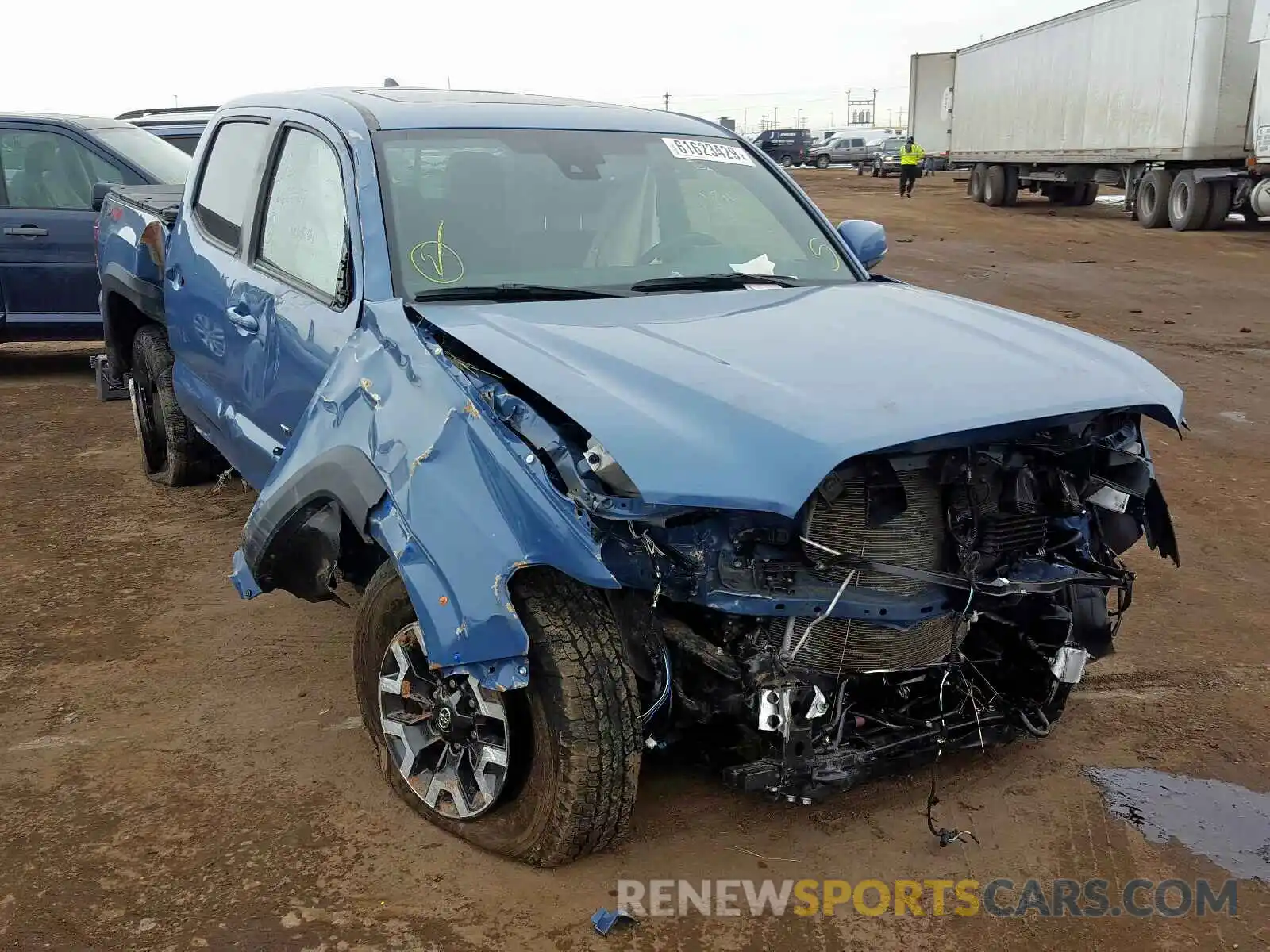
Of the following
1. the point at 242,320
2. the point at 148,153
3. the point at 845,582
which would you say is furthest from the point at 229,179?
the point at 148,153

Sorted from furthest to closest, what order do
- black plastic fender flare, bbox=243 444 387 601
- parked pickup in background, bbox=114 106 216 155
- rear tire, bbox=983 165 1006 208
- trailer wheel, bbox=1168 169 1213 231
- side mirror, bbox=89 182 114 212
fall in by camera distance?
rear tire, bbox=983 165 1006 208 → trailer wheel, bbox=1168 169 1213 231 → parked pickup in background, bbox=114 106 216 155 → side mirror, bbox=89 182 114 212 → black plastic fender flare, bbox=243 444 387 601

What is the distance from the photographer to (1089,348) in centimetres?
343

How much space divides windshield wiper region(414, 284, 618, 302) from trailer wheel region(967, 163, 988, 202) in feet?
89.6

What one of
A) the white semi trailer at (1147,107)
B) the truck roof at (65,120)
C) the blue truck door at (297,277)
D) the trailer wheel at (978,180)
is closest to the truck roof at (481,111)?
the blue truck door at (297,277)

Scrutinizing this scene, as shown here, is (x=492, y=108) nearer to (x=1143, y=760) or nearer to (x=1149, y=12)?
(x=1143, y=760)

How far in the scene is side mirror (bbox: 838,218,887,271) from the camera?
4551 mm

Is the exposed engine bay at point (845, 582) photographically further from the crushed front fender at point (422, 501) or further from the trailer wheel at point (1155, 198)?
the trailer wheel at point (1155, 198)

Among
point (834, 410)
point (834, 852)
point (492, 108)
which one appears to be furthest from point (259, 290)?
point (834, 852)

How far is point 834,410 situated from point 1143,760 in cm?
170

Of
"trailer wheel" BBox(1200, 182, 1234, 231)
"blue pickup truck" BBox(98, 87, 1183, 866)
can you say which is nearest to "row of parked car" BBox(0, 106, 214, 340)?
"blue pickup truck" BBox(98, 87, 1183, 866)

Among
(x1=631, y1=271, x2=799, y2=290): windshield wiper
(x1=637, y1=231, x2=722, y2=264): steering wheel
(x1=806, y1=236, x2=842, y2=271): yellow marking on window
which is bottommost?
(x1=631, y1=271, x2=799, y2=290): windshield wiper

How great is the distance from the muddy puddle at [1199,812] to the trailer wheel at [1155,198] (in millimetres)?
19560

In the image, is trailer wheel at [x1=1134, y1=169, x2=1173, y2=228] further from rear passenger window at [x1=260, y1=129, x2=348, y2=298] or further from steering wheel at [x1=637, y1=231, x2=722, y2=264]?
rear passenger window at [x1=260, y1=129, x2=348, y2=298]

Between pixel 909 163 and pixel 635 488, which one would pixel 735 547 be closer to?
→ pixel 635 488
